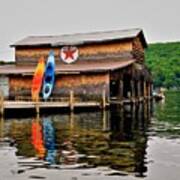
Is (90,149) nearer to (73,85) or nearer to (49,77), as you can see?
(49,77)

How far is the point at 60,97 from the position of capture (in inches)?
1896

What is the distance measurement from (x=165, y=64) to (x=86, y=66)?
4509 inches

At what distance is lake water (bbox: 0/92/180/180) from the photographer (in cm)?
1463

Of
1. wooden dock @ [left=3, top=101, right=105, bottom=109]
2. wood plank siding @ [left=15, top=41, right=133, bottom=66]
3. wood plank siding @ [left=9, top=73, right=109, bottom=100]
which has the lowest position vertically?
wooden dock @ [left=3, top=101, right=105, bottom=109]

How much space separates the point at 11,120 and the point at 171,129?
10537mm

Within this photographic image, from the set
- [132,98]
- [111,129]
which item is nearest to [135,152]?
[111,129]

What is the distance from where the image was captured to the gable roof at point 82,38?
5352 cm

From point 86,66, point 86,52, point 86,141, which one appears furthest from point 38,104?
point 86,52

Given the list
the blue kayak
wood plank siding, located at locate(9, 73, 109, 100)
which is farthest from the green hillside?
the blue kayak

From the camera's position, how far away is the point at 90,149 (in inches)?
741

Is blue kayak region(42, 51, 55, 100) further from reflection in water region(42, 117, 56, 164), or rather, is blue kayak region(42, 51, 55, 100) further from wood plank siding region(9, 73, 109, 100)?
reflection in water region(42, 117, 56, 164)

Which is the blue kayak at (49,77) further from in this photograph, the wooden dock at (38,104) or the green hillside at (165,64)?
the green hillside at (165,64)

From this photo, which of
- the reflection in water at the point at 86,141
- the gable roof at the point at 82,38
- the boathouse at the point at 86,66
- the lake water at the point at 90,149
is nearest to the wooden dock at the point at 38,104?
the boathouse at the point at 86,66

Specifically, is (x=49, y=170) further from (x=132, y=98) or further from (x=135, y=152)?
(x=132, y=98)
